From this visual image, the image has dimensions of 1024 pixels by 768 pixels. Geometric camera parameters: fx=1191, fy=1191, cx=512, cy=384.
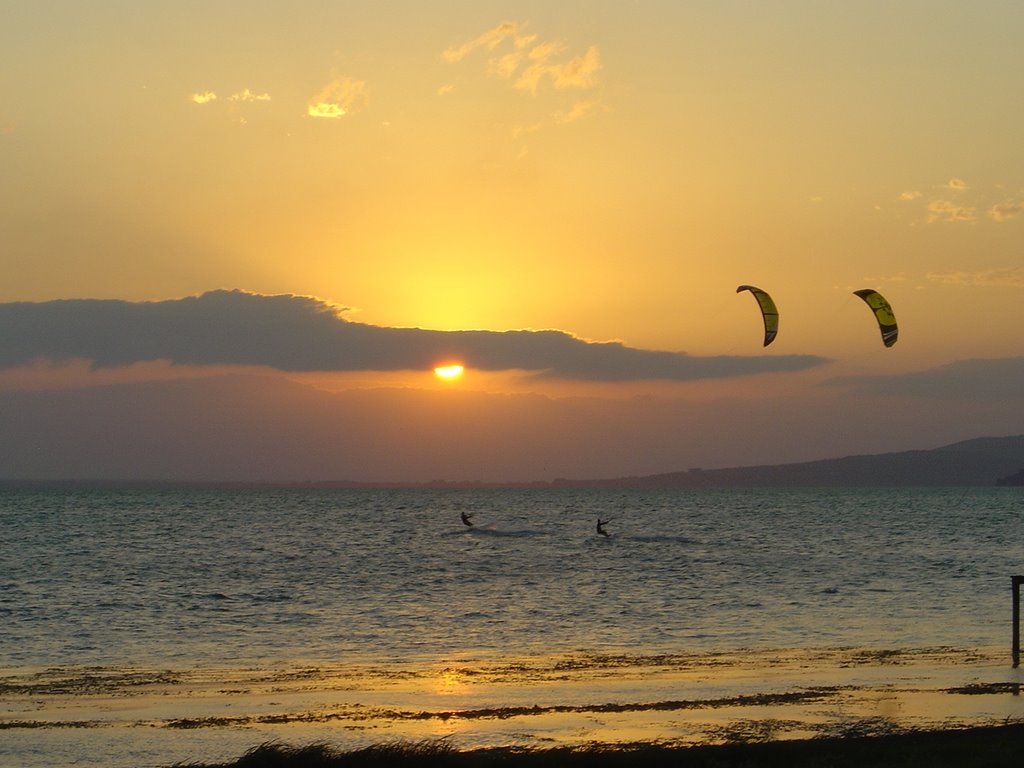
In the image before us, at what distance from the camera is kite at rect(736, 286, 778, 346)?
3050 cm

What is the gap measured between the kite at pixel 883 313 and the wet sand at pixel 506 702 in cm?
954

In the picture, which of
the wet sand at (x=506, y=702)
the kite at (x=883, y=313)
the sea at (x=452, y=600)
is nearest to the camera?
the wet sand at (x=506, y=702)

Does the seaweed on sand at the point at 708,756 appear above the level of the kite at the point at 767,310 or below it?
below

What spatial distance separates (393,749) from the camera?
13414mm

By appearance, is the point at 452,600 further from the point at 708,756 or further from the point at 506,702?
the point at 708,756

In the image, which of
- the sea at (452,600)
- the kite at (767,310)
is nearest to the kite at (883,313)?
the kite at (767,310)

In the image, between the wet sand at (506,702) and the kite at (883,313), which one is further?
the kite at (883,313)

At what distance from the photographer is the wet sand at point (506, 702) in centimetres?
1495

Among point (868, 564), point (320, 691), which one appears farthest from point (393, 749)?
point (868, 564)

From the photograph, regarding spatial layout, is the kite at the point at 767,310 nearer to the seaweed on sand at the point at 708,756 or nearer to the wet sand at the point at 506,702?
the wet sand at the point at 506,702

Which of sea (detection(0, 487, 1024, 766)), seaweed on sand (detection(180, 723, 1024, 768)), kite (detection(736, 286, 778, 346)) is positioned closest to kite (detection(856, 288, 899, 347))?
kite (detection(736, 286, 778, 346))

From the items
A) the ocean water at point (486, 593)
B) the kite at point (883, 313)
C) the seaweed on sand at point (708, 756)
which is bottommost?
the ocean water at point (486, 593)

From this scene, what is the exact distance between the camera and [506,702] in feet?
57.4

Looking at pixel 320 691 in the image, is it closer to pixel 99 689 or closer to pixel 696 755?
pixel 99 689
